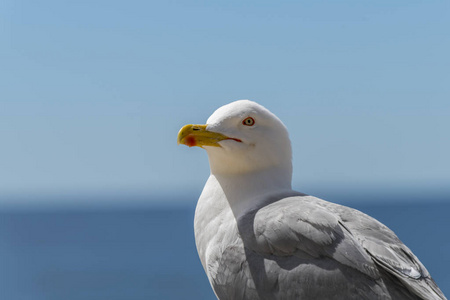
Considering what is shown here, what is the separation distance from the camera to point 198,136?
398 cm

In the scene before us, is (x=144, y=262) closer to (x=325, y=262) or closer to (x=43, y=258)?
(x=43, y=258)

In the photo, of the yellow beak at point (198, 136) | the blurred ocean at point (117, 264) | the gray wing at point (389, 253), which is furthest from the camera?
the blurred ocean at point (117, 264)

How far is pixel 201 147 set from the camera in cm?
409

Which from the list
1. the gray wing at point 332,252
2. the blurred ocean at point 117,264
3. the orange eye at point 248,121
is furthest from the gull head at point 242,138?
the blurred ocean at point 117,264

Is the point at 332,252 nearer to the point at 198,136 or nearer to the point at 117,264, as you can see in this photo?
the point at 198,136

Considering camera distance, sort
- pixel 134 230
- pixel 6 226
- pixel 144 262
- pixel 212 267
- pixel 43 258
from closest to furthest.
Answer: pixel 212 267 → pixel 144 262 → pixel 43 258 → pixel 134 230 → pixel 6 226

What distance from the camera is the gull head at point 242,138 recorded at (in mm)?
3994

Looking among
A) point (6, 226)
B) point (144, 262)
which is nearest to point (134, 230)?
point (6, 226)

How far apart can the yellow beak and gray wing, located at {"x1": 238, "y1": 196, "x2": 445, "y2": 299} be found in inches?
18.8

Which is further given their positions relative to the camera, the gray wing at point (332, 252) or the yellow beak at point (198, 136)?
the yellow beak at point (198, 136)

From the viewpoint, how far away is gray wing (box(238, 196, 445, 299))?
340 centimetres

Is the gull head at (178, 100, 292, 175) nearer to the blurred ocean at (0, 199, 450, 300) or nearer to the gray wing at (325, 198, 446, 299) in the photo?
the gray wing at (325, 198, 446, 299)

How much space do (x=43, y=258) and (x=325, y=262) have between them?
37380 millimetres

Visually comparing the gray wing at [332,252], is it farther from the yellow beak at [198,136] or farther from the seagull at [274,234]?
the yellow beak at [198,136]
